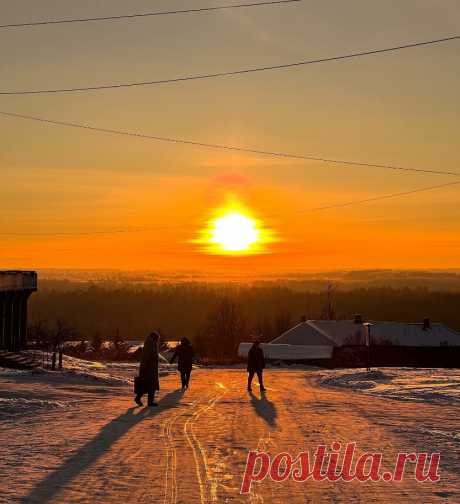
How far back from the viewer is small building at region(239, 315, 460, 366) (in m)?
73.7

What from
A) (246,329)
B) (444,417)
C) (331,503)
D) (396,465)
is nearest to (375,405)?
(444,417)

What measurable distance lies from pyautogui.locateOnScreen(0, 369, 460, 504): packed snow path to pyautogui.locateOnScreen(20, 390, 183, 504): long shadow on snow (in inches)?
0.6

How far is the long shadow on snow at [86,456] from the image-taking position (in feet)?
31.9

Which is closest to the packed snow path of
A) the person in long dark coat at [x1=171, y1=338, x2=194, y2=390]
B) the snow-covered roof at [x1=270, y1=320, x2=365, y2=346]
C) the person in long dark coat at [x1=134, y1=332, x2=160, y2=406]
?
the person in long dark coat at [x1=134, y1=332, x2=160, y2=406]

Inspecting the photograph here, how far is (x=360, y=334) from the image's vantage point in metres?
86.7

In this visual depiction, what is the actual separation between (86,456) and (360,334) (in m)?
76.0

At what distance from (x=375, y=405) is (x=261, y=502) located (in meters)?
14.1

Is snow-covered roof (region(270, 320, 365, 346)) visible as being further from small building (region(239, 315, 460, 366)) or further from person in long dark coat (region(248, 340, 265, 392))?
person in long dark coat (region(248, 340, 265, 392))

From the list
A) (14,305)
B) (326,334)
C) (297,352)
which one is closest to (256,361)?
(14,305)

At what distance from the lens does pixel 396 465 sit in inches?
475

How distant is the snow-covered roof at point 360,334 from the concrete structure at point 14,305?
4134cm

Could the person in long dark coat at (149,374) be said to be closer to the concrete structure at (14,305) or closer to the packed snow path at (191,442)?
the packed snow path at (191,442)

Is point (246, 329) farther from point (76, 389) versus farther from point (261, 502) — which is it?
point (261, 502)

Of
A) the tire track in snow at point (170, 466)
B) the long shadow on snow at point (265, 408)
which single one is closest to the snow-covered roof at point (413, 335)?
the long shadow on snow at point (265, 408)
